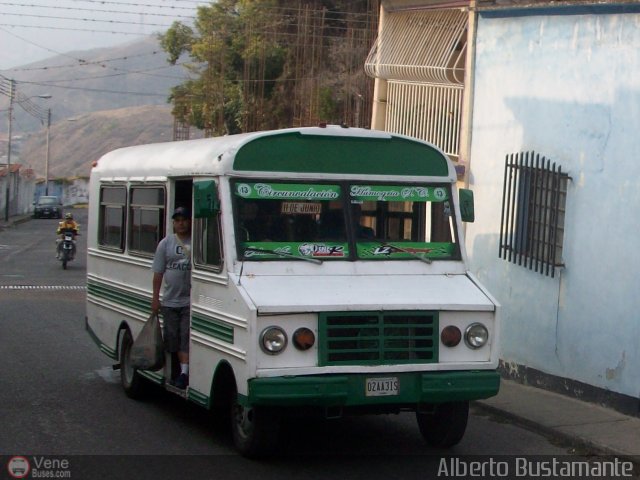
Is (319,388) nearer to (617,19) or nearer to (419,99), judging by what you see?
(617,19)

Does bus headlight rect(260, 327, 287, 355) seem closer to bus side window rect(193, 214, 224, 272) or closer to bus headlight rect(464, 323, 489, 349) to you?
bus side window rect(193, 214, 224, 272)

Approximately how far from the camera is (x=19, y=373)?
12133 millimetres

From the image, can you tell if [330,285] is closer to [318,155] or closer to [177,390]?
[318,155]

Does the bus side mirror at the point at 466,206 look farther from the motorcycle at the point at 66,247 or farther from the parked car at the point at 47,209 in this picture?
the parked car at the point at 47,209

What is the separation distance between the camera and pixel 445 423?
8805 mm

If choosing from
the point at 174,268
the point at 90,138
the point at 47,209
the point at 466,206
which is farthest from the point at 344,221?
the point at 90,138

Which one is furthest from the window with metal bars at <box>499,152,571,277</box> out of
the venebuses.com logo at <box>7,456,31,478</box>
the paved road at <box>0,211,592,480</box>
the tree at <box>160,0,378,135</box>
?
the tree at <box>160,0,378,135</box>

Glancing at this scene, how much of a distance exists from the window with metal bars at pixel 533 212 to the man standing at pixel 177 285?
13.4 ft

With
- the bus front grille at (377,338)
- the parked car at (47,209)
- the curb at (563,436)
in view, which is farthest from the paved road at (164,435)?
the parked car at (47,209)

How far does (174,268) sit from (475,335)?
274 centimetres

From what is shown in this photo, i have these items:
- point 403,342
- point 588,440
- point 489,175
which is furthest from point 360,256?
point 489,175

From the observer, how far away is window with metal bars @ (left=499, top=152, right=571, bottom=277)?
37.9 feet

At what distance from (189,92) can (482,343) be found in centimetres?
3684

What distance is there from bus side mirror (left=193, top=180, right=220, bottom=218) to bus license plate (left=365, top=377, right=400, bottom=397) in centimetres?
178
